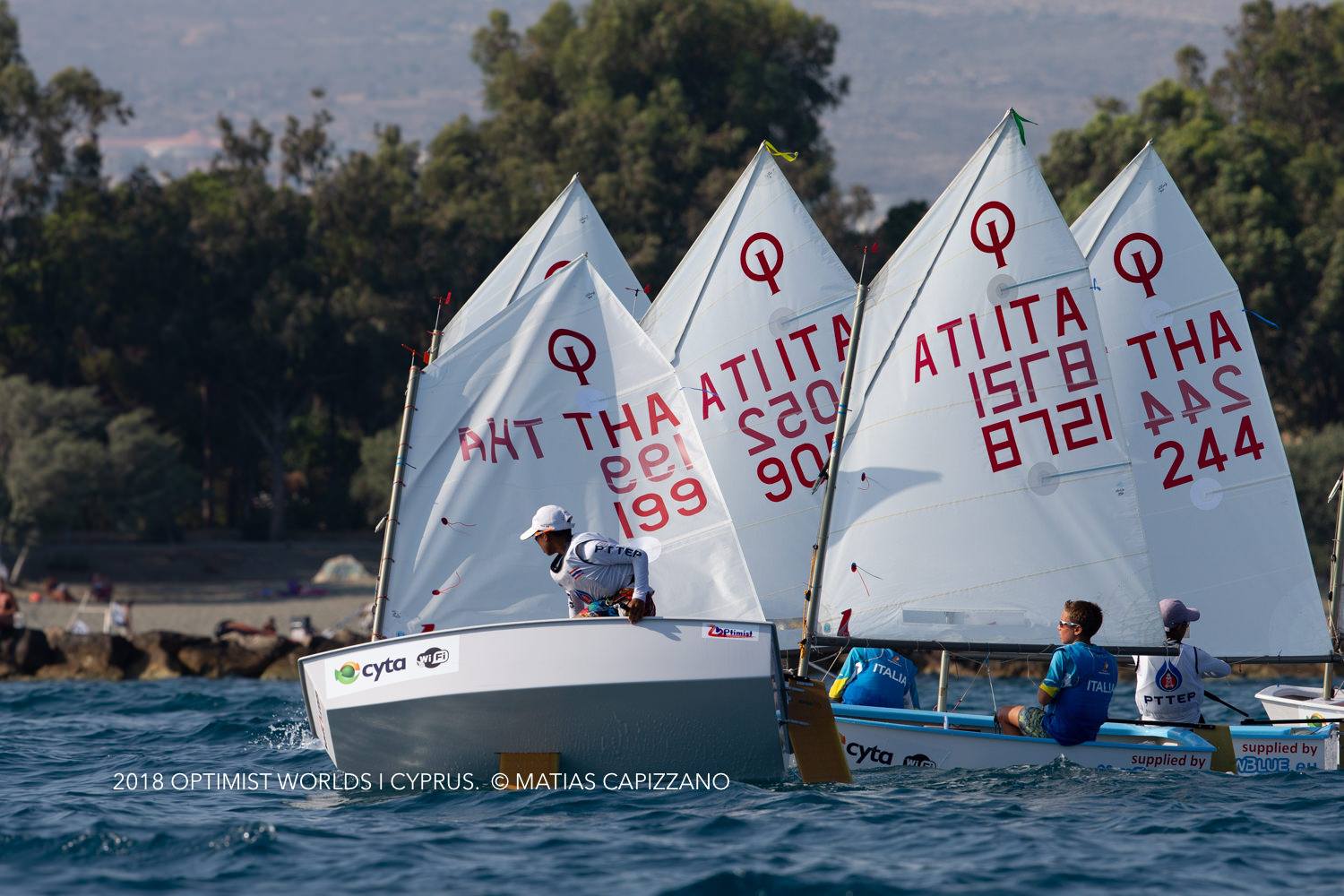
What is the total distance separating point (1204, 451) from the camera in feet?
69.3

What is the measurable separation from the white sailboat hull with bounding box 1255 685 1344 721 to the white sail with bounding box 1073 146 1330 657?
49cm

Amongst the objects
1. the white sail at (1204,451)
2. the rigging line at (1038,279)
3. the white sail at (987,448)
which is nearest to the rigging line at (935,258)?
the white sail at (987,448)

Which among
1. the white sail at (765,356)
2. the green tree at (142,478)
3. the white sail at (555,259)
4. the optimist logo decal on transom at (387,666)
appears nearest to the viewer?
the optimist logo decal on transom at (387,666)

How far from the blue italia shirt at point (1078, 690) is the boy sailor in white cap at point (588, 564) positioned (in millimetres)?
3916

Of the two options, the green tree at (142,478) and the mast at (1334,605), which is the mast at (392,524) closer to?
the mast at (1334,605)

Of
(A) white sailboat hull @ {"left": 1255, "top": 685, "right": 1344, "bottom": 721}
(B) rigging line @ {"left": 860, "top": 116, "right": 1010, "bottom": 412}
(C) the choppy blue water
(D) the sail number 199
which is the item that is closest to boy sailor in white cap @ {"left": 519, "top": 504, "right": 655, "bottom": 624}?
(C) the choppy blue water

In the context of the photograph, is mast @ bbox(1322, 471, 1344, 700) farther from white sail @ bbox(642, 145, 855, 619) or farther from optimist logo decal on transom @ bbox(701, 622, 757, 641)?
Result: optimist logo decal on transom @ bbox(701, 622, 757, 641)

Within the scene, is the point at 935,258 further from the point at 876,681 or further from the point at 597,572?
the point at 597,572

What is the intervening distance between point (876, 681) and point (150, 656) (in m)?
22.5

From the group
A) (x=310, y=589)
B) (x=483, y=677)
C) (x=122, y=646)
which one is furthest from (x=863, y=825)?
(x=310, y=589)

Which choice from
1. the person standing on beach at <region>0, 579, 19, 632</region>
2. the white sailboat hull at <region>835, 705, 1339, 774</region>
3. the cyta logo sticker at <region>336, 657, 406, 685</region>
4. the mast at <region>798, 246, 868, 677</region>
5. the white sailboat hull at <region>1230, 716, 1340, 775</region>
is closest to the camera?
the cyta logo sticker at <region>336, 657, 406, 685</region>

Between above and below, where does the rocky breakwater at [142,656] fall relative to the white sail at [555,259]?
below

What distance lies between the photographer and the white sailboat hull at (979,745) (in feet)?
53.7

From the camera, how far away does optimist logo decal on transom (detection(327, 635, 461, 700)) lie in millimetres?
14266
